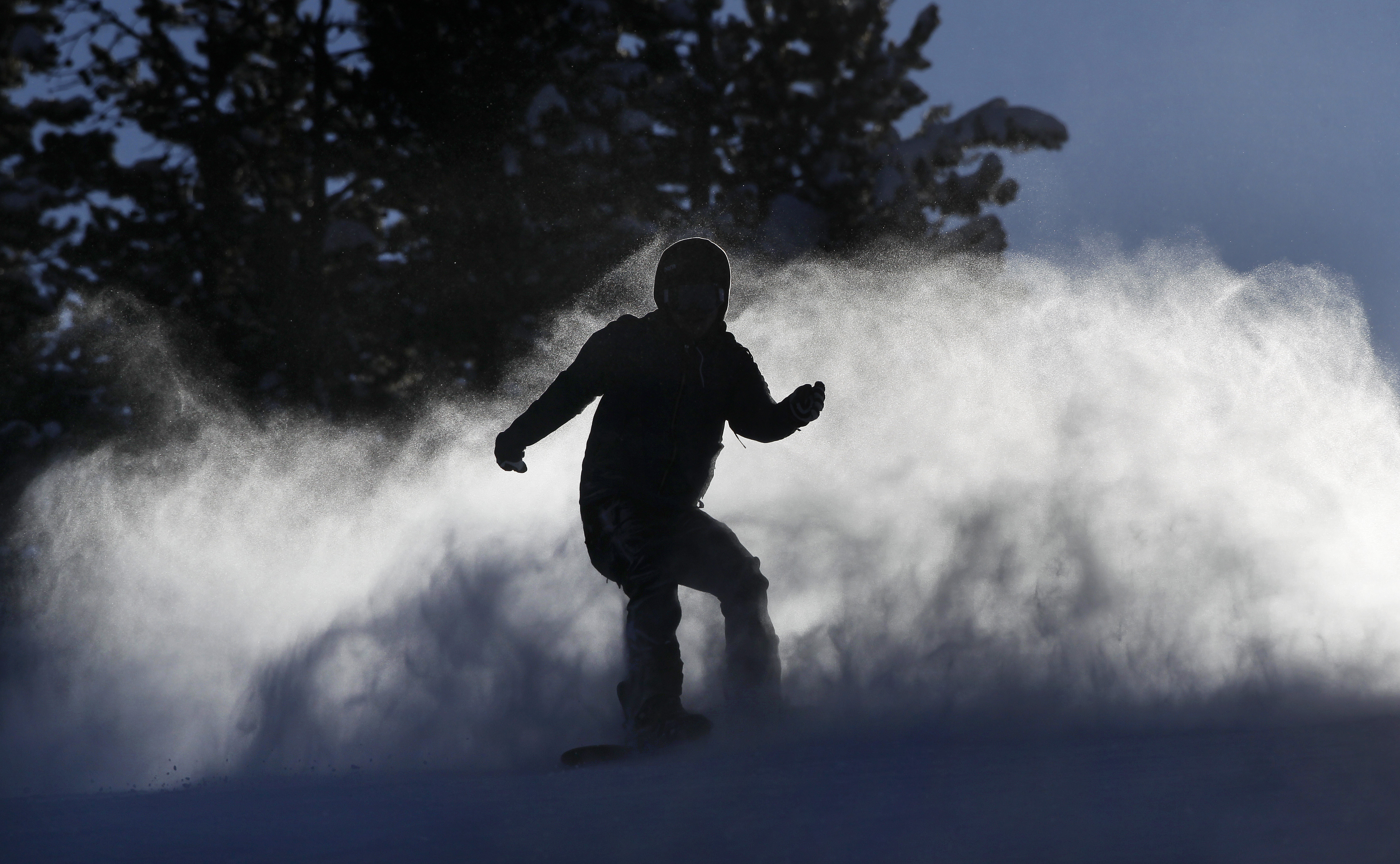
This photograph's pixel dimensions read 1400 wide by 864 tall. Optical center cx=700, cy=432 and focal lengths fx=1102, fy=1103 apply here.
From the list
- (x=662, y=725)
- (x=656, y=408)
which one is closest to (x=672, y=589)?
(x=662, y=725)

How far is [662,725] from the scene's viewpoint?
4.12 metres

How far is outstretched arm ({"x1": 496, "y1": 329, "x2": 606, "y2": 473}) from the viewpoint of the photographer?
462cm

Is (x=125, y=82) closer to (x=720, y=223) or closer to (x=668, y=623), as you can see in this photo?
(x=720, y=223)

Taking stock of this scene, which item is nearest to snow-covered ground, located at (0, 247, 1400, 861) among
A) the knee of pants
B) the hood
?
the knee of pants

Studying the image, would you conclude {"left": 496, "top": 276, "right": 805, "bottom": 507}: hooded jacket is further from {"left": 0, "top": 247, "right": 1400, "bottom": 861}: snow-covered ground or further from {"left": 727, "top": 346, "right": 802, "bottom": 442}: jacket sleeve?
{"left": 0, "top": 247, "right": 1400, "bottom": 861}: snow-covered ground

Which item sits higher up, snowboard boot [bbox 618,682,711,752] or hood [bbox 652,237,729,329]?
hood [bbox 652,237,729,329]

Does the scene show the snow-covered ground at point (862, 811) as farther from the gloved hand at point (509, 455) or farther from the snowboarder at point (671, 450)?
the gloved hand at point (509, 455)

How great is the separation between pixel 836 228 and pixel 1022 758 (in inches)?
493

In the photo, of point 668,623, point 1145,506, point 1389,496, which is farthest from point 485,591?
point 1389,496

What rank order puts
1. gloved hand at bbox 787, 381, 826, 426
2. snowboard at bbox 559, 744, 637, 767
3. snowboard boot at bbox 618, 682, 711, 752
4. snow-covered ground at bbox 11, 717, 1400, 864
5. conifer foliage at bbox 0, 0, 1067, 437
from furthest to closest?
conifer foliage at bbox 0, 0, 1067, 437 → gloved hand at bbox 787, 381, 826, 426 → snowboard boot at bbox 618, 682, 711, 752 → snowboard at bbox 559, 744, 637, 767 → snow-covered ground at bbox 11, 717, 1400, 864

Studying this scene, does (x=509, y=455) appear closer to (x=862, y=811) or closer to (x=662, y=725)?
(x=662, y=725)

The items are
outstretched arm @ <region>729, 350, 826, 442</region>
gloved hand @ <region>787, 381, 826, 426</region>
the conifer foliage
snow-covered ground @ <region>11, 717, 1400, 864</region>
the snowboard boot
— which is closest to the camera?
snow-covered ground @ <region>11, 717, 1400, 864</region>

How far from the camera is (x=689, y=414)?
4570 millimetres

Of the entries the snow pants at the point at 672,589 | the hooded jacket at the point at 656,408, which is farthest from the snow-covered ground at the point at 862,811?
the hooded jacket at the point at 656,408
